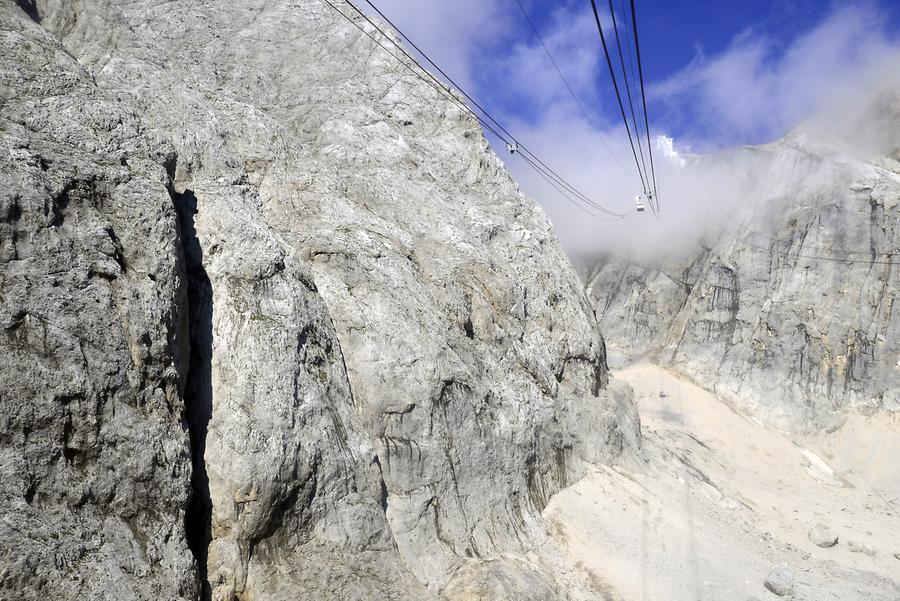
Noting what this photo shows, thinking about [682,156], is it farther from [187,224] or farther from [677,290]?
[187,224]

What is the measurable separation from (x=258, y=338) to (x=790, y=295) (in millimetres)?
32201

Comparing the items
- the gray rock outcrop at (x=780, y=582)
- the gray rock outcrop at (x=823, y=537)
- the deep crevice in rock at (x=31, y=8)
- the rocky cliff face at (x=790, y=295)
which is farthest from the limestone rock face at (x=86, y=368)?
the rocky cliff face at (x=790, y=295)

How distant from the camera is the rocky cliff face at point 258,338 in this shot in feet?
33.3

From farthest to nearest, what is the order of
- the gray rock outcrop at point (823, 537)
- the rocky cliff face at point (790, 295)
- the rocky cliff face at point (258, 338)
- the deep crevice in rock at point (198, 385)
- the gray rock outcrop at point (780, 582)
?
1. the rocky cliff face at point (790, 295)
2. the gray rock outcrop at point (823, 537)
3. the gray rock outcrop at point (780, 582)
4. the deep crevice in rock at point (198, 385)
5. the rocky cliff face at point (258, 338)

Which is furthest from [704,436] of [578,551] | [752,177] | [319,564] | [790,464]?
[319,564]

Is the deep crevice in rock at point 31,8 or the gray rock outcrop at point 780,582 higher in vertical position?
the deep crevice in rock at point 31,8

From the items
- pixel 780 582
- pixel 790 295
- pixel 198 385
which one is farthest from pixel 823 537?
pixel 198 385

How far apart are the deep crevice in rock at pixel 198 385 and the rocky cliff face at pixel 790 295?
3039 centimetres

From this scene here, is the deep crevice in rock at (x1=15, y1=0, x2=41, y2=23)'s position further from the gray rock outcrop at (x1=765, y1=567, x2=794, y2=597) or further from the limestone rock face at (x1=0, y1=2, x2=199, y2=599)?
the gray rock outcrop at (x1=765, y1=567, x2=794, y2=597)

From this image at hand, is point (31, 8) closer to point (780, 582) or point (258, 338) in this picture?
point (258, 338)

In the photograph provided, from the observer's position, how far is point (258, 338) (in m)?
14.1

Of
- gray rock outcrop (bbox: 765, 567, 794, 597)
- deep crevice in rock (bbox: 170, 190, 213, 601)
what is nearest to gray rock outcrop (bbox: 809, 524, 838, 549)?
gray rock outcrop (bbox: 765, 567, 794, 597)

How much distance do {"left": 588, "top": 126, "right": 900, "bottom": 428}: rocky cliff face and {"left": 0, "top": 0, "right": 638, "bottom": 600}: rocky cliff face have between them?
1521 cm

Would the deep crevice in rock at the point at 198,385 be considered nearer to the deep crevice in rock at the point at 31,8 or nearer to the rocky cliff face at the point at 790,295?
the deep crevice in rock at the point at 31,8
